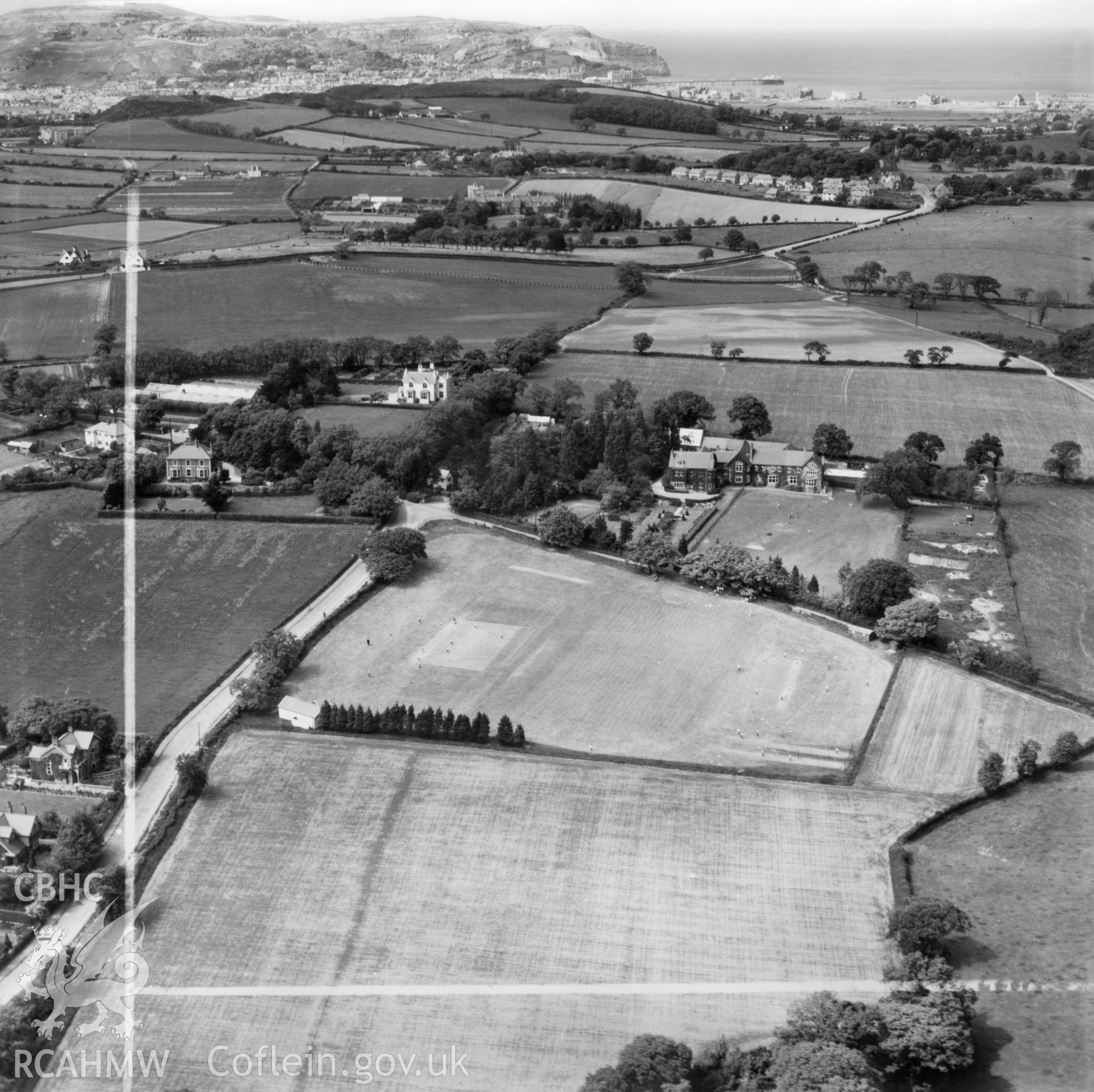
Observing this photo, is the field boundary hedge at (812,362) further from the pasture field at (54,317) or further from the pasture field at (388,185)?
the pasture field at (388,185)

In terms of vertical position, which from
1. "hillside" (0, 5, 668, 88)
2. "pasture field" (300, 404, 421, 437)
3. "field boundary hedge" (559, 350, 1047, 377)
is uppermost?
"hillside" (0, 5, 668, 88)

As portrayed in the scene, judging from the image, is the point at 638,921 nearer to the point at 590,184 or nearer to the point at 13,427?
the point at 13,427

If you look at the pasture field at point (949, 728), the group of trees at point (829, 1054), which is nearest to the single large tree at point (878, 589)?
the pasture field at point (949, 728)

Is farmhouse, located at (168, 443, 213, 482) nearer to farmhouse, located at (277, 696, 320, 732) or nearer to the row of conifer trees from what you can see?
farmhouse, located at (277, 696, 320, 732)

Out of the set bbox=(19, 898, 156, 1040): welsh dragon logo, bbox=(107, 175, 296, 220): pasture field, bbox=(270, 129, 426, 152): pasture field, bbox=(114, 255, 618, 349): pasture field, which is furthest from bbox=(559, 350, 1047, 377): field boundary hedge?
bbox=(270, 129, 426, 152): pasture field

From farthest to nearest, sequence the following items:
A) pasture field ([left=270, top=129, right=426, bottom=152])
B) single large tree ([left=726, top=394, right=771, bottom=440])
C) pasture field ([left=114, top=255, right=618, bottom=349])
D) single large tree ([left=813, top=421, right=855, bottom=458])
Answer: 1. pasture field ([left=270, top=129, right=426, bottom=152])
2. pasture field ([left=114, top=255, right=618, bottom=349])
3. single large tree ([left=726, top=394, right=771, bottom=440])
4. single large tree ([left=813, top=421, right=855, bottom=458])

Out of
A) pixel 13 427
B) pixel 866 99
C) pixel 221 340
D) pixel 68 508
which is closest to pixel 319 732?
pixel 68 508

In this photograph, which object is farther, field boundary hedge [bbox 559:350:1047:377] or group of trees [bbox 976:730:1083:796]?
field boundary hedge [bbox 559:350:1047:377]
